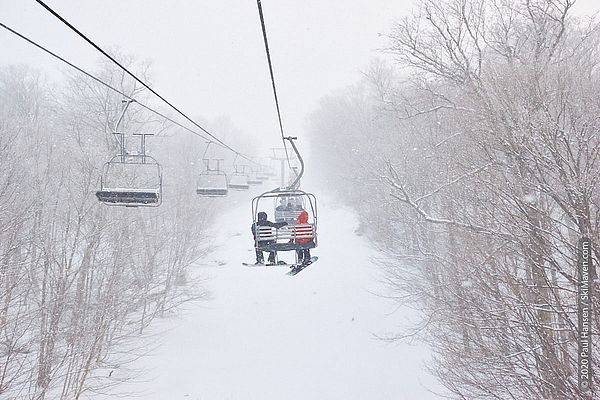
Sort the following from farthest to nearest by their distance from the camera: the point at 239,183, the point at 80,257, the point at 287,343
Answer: the point at 239,183 < the point at 287,343 < the point at 80,257

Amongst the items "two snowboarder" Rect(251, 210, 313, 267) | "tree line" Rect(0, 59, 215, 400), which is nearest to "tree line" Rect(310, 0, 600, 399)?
"two snowboarder" Rect(251, 210, 313, 267)

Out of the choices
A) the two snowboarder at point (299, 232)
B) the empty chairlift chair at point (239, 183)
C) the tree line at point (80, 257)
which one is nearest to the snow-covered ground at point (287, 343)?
the tree line at point (80, 257)

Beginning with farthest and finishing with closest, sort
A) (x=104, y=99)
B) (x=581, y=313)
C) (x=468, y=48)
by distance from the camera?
1. (x=104, y=99)
2. (x=468, y=48)
3. (x=581, y=313)

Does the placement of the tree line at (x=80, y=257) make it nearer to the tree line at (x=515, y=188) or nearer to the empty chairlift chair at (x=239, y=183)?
the empty chairlift chair at (x=239, y=183)

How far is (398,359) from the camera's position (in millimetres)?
16453

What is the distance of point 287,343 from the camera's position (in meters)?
18.7

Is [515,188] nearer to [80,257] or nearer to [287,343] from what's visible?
[287,343]

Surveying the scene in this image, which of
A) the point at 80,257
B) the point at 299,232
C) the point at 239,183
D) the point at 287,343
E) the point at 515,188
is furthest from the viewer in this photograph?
the point at 239,183

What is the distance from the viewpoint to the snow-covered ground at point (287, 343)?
1492cm

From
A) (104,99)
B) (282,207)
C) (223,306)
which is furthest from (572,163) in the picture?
(104,99)

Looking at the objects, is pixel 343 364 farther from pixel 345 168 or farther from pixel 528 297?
pixel 345 168

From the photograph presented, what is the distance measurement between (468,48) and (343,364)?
34.9 ft

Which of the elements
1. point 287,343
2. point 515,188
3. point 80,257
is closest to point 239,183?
point 287,343

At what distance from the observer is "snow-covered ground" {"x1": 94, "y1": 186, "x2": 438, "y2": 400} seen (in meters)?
14.9
